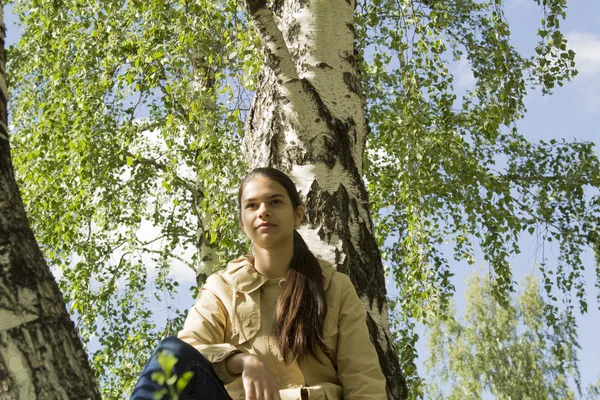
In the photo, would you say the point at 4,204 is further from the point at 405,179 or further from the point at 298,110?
A: the point at 405,179

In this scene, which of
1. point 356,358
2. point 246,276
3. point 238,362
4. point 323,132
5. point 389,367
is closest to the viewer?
point 238,362

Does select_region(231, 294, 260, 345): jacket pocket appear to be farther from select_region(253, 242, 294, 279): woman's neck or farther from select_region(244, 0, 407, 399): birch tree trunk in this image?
select_region(244, 0, 407, 399): birch tree trunk

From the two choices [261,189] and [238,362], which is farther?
[261,189]

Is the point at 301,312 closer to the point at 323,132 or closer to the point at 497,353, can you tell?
the point at 323,132

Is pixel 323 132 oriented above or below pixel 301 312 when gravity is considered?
above

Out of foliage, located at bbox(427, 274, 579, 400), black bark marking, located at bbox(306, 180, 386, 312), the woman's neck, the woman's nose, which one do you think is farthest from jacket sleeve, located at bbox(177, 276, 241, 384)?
foliage, located at bbox(427, 274, 579, 400)

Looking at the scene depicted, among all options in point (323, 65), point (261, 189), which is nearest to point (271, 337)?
point (261, 189)

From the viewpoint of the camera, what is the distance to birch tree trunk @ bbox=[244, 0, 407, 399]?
3658mm

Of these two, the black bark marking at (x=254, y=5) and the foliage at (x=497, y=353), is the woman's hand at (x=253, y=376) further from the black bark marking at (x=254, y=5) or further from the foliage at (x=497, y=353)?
the foliage at (x=497, y=353)

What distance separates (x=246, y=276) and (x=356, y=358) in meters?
0.55

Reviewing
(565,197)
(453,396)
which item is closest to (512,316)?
(453,396)

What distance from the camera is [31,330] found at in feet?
6.25

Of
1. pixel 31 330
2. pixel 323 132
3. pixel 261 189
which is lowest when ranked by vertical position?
pixel 31 330

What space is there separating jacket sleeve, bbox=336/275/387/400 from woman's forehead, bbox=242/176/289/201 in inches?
19.0
